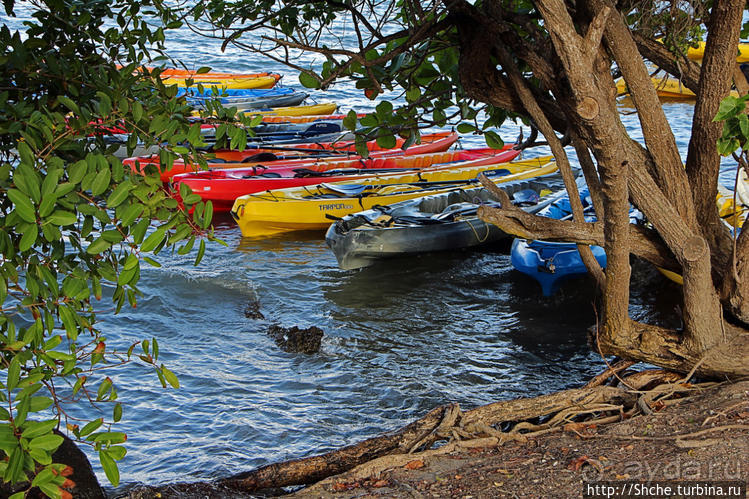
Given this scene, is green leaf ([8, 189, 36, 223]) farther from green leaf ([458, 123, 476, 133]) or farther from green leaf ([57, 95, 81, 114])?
green leaf ([458, 123, 476, 133])

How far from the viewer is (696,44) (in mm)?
4980

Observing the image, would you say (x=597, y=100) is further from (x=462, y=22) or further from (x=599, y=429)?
(x=599, y=429)

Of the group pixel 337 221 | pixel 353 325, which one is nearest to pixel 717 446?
pixel 353 325

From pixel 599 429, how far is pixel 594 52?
2.34 m

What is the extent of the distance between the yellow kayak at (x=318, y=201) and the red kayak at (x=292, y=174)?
551 mm

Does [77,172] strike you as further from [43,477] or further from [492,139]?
[492,139]

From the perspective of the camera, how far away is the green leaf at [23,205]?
6.31ft

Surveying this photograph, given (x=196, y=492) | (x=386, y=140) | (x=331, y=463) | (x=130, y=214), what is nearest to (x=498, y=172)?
(x=386, y=140)

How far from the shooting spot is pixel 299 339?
8.54m

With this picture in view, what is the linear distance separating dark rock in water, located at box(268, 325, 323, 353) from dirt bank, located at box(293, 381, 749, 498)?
13.9 ft

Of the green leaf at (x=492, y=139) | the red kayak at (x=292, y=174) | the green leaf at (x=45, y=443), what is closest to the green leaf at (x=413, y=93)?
the green leaf at (x=492, y=139)

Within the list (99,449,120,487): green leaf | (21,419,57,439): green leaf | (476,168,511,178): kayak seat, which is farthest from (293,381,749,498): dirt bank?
(476,168,511,178): kayak seat

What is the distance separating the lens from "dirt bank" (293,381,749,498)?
3.62m

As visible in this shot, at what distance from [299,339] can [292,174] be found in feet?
20.4
